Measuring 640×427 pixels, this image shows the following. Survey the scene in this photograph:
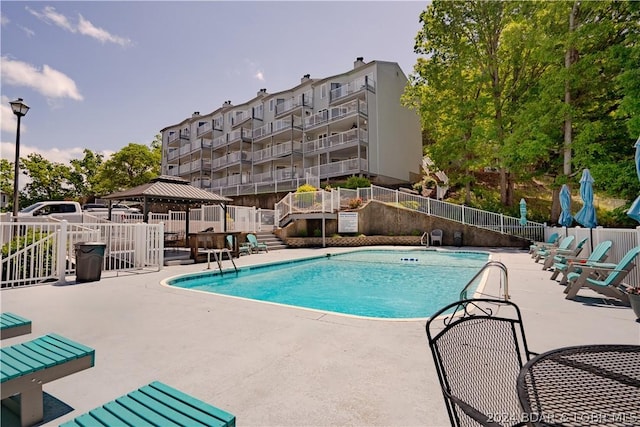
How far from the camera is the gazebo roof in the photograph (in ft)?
37.9

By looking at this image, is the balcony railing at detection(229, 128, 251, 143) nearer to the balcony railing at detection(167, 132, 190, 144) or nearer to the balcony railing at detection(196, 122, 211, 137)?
the balcony railing at detection(196, 122, 211, 137)

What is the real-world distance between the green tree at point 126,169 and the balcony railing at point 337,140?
19.5 meters

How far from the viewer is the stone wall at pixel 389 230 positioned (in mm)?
17594

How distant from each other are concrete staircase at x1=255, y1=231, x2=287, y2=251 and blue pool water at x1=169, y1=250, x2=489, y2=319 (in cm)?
383

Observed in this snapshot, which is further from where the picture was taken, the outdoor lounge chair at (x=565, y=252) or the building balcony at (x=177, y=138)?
the building balcony at (x=177, y=138)

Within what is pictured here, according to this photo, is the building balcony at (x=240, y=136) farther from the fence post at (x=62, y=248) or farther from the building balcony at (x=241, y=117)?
the fence post at (x=62, y=248)

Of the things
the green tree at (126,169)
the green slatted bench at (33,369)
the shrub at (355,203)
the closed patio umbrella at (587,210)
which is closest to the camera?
the green slatted bench at (33,369)

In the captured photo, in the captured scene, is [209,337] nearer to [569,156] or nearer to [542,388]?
[542,388]

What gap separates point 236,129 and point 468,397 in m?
38.5

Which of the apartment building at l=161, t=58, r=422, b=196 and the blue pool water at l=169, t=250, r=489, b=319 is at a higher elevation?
the apartment building at l=161, t=58, r=422, b=196

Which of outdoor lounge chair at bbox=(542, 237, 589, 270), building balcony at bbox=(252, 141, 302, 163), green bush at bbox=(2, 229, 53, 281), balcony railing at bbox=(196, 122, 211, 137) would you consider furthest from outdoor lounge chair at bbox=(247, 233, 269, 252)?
balcony railing at bbox=(196, 122, 211, 137)

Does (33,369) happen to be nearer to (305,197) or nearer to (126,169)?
(305,197)

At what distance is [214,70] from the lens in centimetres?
1463

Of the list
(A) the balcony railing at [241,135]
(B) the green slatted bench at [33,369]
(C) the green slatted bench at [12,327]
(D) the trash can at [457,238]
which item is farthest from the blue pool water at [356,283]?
(A) the balcony railing at [241,135]
